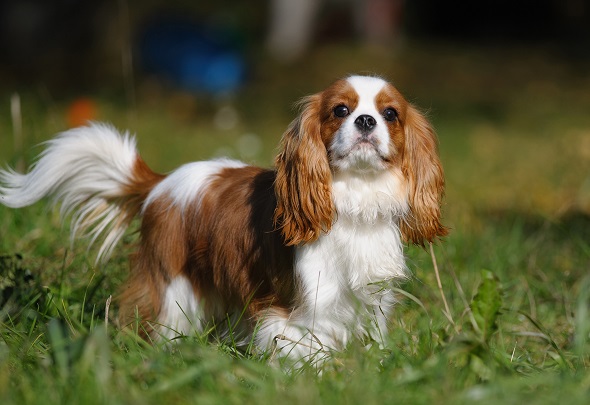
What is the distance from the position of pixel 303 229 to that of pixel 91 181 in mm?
1273

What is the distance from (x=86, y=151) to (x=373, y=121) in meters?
1.46

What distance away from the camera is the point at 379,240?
11.4 feet

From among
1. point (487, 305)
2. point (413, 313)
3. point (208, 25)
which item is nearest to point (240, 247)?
point (413, 313)

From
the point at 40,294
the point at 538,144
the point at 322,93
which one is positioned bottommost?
the point at 538,144

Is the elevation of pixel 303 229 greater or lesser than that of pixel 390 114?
lesser

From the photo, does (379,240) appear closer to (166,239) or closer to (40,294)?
(166,239)

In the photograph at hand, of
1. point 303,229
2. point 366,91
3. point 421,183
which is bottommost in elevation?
point 303,229

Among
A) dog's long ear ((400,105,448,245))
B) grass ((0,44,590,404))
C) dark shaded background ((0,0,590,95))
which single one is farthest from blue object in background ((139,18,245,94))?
dog's long ear ((400,105,448,245))

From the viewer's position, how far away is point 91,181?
411cm

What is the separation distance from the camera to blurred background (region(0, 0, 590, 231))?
27.3 feet

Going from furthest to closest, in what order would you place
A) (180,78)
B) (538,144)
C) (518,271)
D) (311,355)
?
(180,78) < (538,144) < (518,271) < (311,355)

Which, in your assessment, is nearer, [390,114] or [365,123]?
[365,123]

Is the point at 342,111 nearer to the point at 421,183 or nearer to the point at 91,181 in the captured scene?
the point at 421,183

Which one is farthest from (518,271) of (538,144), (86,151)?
(538,144)
